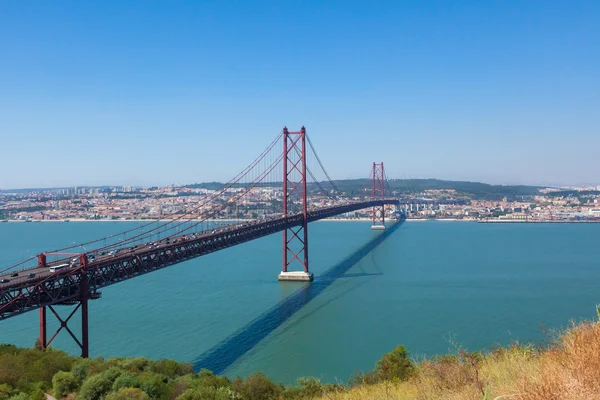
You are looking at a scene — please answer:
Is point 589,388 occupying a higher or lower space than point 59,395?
higher

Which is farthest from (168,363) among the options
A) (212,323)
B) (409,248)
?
(409,248)

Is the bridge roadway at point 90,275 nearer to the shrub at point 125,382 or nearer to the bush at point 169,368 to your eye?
the bush at point 169,368

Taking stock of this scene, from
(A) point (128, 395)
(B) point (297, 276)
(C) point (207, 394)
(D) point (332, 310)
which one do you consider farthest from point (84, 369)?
(B) point (297, 276)

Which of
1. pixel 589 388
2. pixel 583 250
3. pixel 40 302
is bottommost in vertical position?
pixel 583 250

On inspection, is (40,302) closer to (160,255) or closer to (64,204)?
(160,255)

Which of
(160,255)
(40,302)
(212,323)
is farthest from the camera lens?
(212,323)

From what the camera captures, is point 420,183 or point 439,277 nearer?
point 439,277

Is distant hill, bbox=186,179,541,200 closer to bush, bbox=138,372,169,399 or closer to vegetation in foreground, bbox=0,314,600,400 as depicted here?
vegetation in foreground, bbox=0,314,600,400
